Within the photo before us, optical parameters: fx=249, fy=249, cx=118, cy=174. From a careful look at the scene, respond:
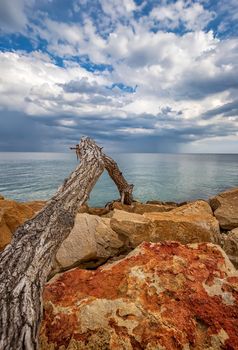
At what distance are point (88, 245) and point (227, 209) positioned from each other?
555 cm

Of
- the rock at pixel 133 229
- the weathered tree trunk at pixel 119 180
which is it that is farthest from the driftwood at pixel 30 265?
the weathered tree trunk at pixel 119 180

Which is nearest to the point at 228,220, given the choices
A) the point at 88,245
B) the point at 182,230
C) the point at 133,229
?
the point at 182,230

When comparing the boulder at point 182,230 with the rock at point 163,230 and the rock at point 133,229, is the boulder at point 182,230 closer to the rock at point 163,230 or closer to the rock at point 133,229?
the rock at point 163,230

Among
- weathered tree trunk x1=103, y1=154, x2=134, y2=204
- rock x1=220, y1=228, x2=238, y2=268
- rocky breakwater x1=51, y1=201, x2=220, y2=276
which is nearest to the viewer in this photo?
rocky breakwater x1=51, y1=201, x2=220, y2=276

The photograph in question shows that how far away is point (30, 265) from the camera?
3682 millimetres

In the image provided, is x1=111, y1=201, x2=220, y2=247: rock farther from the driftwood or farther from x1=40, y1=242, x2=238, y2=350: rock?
x1=40, y1=242, x2=238, y2=350: rock

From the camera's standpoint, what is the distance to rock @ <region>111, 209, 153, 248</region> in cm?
598

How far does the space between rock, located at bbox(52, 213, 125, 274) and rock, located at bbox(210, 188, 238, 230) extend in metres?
4.08

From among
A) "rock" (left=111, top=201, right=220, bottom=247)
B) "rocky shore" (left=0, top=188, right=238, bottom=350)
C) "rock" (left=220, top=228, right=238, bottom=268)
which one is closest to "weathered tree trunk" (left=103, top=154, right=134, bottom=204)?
"rock" (left=111, top=201, right=220, bottom=247)

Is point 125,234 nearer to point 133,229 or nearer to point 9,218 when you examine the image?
point 133,229

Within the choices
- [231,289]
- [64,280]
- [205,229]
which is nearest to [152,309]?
[231,289]

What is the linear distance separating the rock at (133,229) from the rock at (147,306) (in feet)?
5.21

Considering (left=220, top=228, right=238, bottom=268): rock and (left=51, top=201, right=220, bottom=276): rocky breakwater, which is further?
(left=220, top=228, right=238, bottom=268): rock

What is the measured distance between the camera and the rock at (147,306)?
2.92 metres
